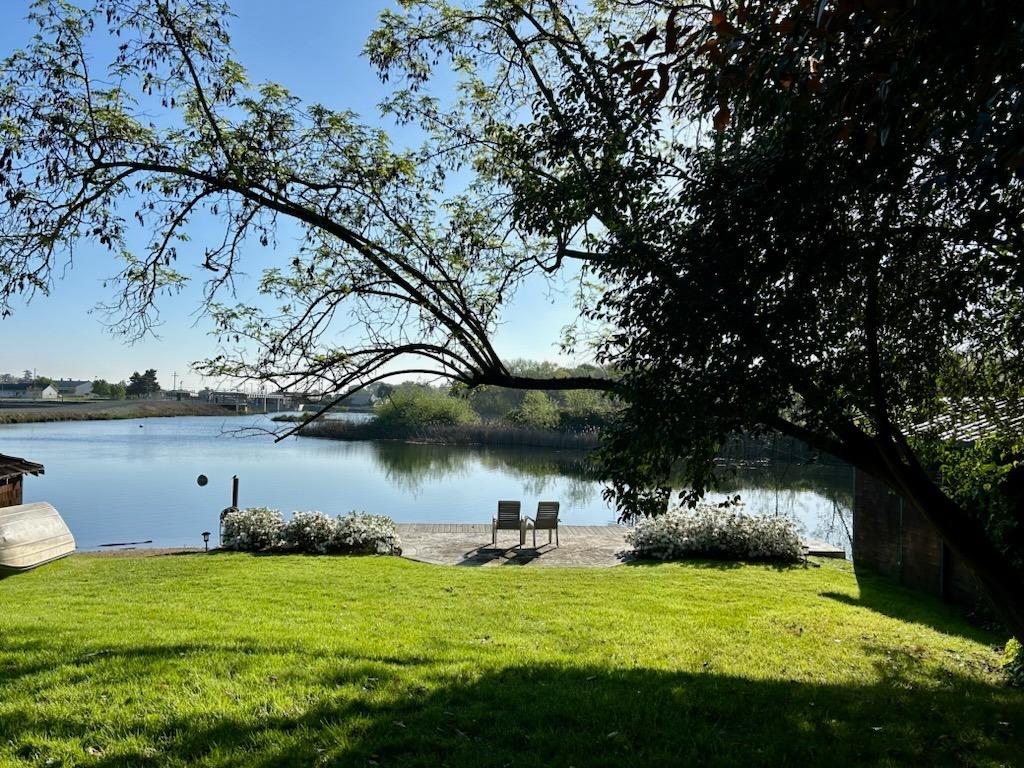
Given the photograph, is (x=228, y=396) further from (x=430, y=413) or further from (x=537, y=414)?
(x=537, y=414)

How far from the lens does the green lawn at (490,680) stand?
11.5 feet

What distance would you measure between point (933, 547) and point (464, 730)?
908 centimetres

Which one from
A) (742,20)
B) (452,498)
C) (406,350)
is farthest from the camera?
(452,498)

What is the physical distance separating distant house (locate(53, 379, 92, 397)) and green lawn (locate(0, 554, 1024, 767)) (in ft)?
321

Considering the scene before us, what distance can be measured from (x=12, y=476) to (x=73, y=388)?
3761 inches

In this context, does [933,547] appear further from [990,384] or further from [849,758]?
[849,758]

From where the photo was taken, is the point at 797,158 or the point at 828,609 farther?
the point at 828,609

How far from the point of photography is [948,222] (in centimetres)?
404

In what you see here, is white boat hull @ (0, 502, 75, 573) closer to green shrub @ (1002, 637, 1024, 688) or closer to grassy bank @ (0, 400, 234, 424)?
green shrub @ (1002, 637, 1024, 688)

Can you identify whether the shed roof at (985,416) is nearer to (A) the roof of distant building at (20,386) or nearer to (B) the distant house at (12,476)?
(B) the distant house at (12,476)

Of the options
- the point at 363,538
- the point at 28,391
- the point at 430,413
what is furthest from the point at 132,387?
the point at 363,538

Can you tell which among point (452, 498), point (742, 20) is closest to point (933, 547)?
point (742, 20)

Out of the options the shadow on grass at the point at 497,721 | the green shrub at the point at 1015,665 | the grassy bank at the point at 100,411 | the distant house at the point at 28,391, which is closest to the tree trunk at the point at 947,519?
the shadow on grass at the point at 497,721

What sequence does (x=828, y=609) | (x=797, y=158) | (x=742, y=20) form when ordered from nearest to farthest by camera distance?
(x=742, y=20) → (x=797, y=158) → (x=828, y=609)
